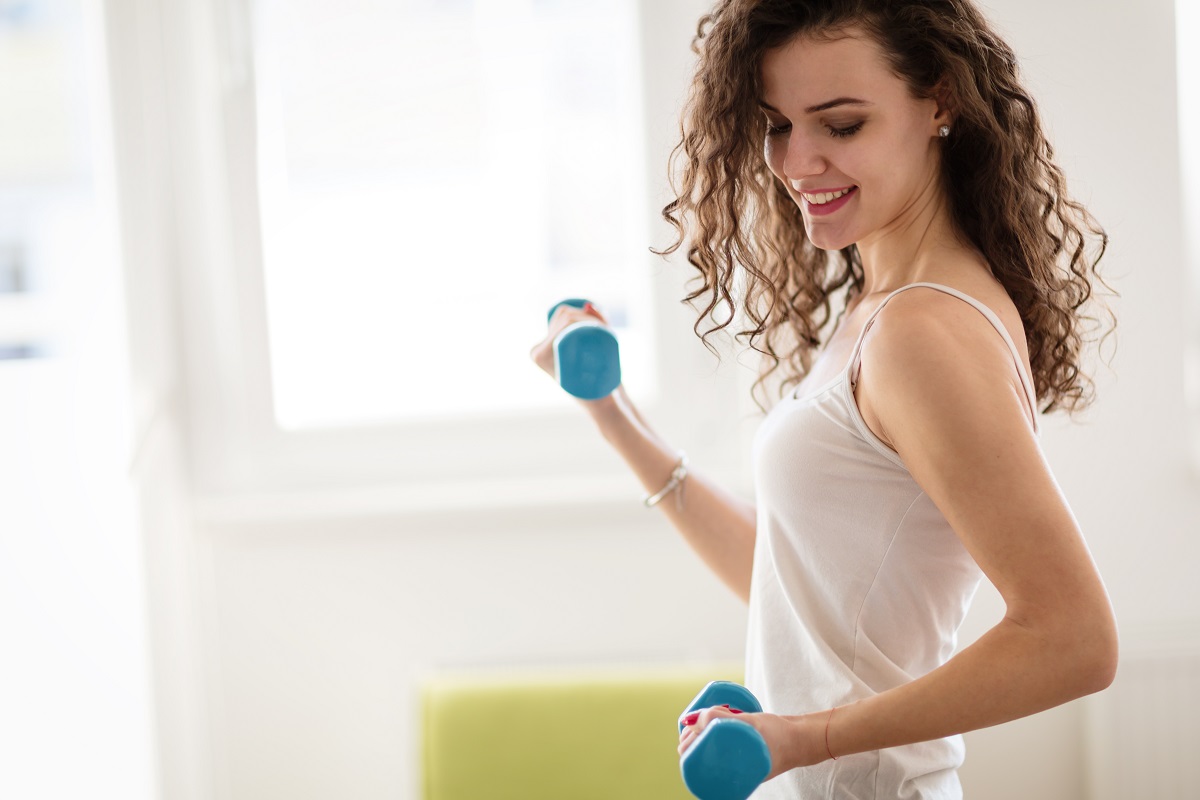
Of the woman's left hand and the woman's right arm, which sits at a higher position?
the woman's right arm

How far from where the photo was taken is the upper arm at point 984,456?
0.79m

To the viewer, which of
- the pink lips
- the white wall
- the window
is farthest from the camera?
the window

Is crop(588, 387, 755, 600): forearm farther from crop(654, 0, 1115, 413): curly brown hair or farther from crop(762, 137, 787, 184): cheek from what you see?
crop(762, 137, 787, 184): cheek

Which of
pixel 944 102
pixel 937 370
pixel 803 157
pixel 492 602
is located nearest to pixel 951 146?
pixel 944 102

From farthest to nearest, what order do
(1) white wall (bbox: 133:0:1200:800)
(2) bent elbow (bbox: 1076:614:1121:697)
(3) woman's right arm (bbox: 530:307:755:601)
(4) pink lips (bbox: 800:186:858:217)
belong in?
(1) white wall (bbox: 133:0:1200:800) → (3) woman's right arm (bbox: 530:307:755:601) → (4) pink lips (bbox: 800:186:858:217) → (2) bent elbow (bbox: 1076:614:1121:697)

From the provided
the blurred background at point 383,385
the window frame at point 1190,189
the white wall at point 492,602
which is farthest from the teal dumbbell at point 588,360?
the window frame at point 1190,189

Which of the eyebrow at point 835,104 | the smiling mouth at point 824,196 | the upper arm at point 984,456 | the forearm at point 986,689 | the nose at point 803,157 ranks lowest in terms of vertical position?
the forearm at point 986,689

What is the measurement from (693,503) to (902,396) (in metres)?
0.52

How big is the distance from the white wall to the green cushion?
0.16 meters

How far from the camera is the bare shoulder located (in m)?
0.82

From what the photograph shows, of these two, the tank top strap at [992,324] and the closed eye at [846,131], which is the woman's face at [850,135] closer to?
the closed eye at [846,131]

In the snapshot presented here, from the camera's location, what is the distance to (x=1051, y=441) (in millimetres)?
1909

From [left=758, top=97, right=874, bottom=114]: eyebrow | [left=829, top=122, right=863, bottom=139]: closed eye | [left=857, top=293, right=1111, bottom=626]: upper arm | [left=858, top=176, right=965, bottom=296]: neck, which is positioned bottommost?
[left=857, top=293, right=1111, bottom=626]: upper arm

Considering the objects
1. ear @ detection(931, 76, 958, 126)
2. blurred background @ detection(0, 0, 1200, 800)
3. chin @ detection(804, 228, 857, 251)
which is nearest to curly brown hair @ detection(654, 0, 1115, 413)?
ear @ detection(931, 76, 958, 126)
